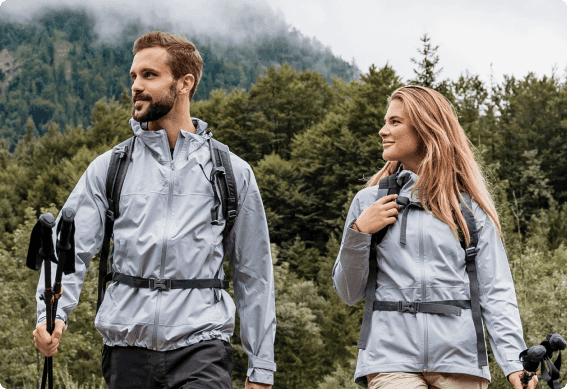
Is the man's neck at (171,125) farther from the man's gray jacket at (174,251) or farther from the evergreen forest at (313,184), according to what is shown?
the evergreen forest at (313,184)

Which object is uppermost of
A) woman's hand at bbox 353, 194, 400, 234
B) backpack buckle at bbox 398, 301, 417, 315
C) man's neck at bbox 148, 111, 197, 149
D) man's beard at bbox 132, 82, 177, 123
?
man's beard at bbox 132, 82, 177, 123

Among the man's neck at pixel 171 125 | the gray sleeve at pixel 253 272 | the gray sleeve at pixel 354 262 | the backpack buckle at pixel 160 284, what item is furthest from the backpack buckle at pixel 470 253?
the man's neck at pixel 171 125

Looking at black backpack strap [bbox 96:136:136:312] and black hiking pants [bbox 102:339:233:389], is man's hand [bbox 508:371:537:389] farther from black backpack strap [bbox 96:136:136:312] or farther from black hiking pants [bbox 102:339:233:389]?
black backpack strap [bbox 96:136:136:312]

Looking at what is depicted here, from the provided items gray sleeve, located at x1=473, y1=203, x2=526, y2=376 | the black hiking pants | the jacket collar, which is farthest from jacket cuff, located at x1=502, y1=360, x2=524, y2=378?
the jacket collar

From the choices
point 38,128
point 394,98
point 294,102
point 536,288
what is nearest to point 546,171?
point 294,102

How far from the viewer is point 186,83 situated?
3.99 metres

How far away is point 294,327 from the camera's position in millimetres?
37438

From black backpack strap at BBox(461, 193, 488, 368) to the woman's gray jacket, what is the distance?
0.08 ft

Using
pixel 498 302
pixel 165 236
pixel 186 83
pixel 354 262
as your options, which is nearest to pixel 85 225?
Answer: pixel 165 236

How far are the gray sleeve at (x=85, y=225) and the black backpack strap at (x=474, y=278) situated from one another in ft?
6.01

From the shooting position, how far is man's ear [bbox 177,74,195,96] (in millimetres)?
3951

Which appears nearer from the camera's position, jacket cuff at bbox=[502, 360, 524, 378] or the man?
jacket cuff at bbox=[502, 360, 524, 378]

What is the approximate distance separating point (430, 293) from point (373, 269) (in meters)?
0.33

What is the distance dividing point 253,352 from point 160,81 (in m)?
1.52
